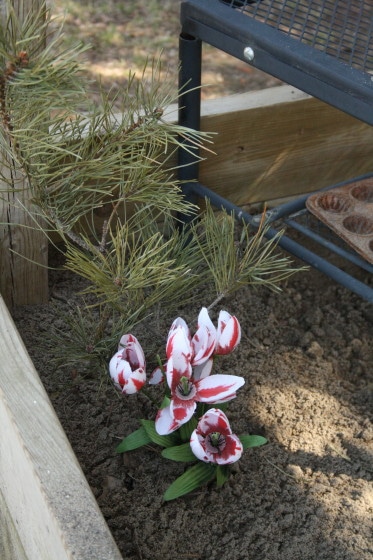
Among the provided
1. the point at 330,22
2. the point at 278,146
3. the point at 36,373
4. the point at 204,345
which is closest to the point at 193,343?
the point at 204,345

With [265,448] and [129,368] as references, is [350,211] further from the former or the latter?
[129,368]

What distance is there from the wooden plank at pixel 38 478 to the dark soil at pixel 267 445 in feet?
0.50

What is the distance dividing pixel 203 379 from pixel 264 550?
307 mm

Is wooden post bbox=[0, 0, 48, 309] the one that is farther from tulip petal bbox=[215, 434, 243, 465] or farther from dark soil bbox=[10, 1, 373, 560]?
tulip petal bbox=[215, 434, 243, 465]

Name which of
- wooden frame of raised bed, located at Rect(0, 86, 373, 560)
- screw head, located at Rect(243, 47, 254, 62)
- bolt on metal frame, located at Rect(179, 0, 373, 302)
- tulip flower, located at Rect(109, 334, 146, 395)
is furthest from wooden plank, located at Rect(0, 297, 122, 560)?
screw head, located at Rect(243, 47, 254, 62)

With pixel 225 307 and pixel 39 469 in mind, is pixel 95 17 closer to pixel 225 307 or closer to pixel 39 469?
pixel 225 307

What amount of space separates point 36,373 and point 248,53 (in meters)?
0.71

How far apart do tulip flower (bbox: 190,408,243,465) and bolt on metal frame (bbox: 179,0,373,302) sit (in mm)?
507

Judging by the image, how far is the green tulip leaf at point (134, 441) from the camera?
1476mm

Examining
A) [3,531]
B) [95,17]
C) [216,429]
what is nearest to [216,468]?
[216,429]

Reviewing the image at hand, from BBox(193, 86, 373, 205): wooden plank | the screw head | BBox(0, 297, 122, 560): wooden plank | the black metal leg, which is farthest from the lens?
BBox(193, 86, 373, 205): wooden plank

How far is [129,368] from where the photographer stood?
1.38m

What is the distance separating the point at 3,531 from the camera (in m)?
1.57

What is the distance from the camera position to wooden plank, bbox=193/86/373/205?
2.08m
